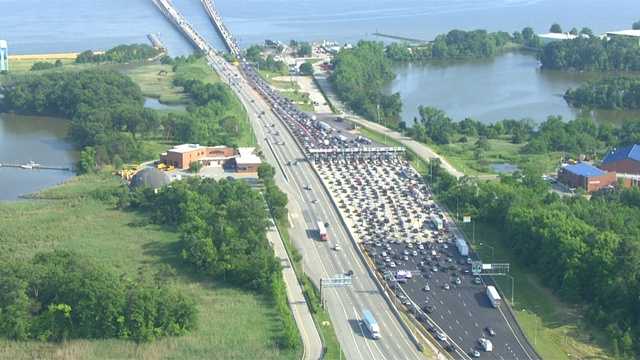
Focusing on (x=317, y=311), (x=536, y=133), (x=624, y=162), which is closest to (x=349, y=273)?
(x=317, y=311)

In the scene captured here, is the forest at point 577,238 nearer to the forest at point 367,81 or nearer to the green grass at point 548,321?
the green grass at point 548,321

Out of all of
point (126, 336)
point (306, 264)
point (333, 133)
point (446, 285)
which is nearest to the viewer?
point (126, 336)

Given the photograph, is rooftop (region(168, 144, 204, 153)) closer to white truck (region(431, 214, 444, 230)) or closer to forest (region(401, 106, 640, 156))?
forest (region(401, 106, 640, 156))

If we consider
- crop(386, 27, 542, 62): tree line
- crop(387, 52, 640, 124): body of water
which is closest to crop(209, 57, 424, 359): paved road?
crop(387, 52, 640, 124): body of water

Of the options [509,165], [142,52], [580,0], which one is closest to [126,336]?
[509,165]

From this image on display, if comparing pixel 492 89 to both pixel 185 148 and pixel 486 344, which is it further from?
pixel 486 344

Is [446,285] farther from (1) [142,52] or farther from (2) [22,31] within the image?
(2) [22,31]
